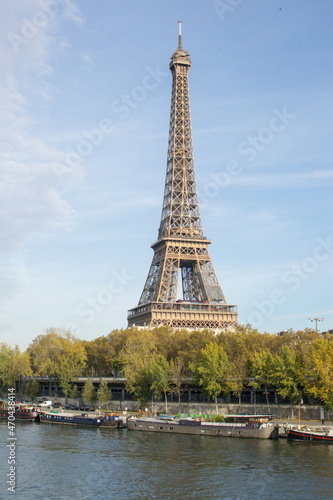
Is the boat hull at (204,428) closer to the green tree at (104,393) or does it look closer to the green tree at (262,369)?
the green tree at (262,369)

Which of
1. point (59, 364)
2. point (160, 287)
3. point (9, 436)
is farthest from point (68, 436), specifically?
point (160, 287)

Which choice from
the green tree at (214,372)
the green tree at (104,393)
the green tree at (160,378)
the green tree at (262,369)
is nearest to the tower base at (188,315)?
the green tree at (104,393)

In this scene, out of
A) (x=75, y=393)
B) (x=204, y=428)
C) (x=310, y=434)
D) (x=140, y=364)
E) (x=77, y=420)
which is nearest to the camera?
(x=310, y=434)

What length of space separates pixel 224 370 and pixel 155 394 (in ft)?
46.5

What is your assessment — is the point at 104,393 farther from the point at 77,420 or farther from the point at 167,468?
the point at 167,468

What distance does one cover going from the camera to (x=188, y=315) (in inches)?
5374

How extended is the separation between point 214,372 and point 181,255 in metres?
55.4

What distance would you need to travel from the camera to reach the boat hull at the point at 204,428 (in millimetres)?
72875

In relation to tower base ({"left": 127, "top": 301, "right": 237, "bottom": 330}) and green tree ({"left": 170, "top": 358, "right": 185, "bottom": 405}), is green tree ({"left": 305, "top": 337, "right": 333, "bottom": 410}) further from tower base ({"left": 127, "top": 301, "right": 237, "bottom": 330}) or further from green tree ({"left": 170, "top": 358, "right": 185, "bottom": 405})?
tower base ({"left": 127, "top": 301, "right": 237, "bottom": 330})

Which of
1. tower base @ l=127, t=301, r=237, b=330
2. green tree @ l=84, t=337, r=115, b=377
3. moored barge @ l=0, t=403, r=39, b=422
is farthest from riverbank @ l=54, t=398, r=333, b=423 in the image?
tower base @ l=127, t=301, r=237, b=330

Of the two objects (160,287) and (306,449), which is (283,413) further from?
(160,287)

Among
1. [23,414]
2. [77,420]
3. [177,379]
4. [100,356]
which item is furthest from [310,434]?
[100,356]

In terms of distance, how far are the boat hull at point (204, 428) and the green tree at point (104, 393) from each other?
22806 mm

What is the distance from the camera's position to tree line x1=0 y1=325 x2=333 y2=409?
82438 millimetres
